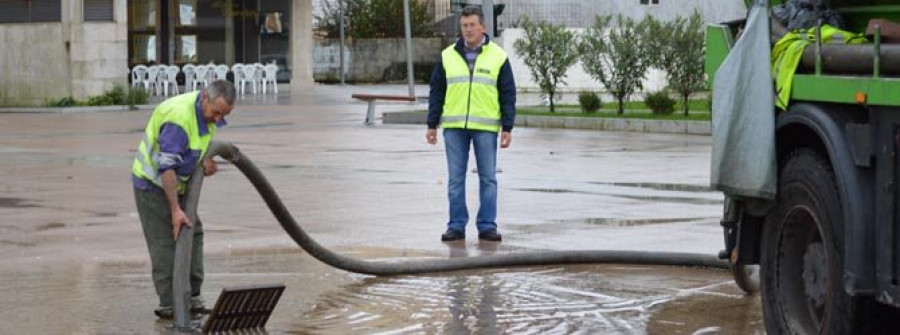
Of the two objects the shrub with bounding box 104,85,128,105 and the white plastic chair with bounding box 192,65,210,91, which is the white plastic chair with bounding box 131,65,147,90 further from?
the shrub with bounding box 104,85,128,105

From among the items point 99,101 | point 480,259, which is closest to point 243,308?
point 480,259

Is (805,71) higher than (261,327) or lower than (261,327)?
higher

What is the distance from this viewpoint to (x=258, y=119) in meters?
32.4

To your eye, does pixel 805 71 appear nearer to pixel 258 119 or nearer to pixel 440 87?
pixel 440 87

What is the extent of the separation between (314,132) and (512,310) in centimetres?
1849

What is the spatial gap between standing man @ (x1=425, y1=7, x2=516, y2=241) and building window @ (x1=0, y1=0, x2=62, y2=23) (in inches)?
1051

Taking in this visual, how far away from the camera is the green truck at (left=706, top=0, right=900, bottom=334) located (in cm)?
668

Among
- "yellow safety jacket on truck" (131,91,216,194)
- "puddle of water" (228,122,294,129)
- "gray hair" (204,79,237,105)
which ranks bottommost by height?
"puddle of water" (228,122,294,129)

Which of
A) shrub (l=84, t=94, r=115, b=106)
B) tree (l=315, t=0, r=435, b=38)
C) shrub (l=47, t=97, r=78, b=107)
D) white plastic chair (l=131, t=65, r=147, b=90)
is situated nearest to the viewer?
shrub (l=47, t=97, r=78, b=107)

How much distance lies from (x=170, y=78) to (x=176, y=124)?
3635 cm

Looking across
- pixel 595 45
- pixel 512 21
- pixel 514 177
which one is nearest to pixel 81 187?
pixel 514 177

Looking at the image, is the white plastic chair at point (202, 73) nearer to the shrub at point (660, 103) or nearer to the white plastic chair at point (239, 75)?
the white plastic chair at point (239, 75)

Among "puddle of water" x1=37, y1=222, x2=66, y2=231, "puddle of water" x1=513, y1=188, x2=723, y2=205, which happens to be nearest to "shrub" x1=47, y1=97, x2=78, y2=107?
"puddle of water" x1=513, y1=188, x2=723, y2=205

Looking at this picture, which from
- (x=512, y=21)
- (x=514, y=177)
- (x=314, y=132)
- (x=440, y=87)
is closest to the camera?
(x=440, y=87)
